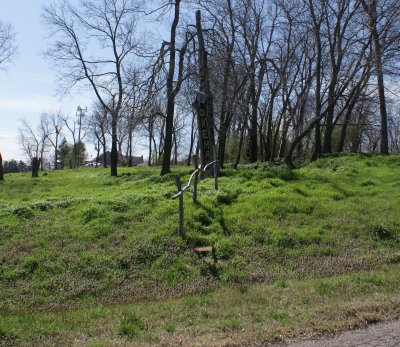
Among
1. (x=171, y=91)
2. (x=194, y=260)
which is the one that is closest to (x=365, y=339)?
(x=194, y=260)

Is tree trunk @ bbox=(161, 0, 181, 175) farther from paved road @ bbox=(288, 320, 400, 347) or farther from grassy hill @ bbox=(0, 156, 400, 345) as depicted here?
paved road @ bbox=(288, 320, 400, 347)

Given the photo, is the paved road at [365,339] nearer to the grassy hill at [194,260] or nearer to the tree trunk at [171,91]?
the grassy hill at [194,260]

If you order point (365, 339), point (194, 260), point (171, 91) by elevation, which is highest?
point (171, 91)

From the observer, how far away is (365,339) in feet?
14.6

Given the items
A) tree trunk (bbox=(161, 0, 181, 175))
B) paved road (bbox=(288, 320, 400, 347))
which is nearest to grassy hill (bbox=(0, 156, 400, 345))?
paved road (bbox=(288, 320, 400, 347))

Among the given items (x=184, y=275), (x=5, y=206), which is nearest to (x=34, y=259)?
(x=184, y=275)

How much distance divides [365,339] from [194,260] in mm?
3974

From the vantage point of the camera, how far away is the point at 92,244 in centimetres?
885

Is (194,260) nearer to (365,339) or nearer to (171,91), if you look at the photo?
(365,339)

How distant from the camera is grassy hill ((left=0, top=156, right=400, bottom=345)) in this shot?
5406 mm

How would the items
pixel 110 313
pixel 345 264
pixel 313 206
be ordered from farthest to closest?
1. pixel 313 206
2. pixel 345 264
3. pixel 110 313

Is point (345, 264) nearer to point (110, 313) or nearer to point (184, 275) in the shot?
point (184, 275)

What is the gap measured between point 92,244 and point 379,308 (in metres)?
5.62

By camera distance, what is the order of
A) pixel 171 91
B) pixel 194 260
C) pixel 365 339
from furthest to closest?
pixel 171 91
pixel 194 260
pixel 365 339
